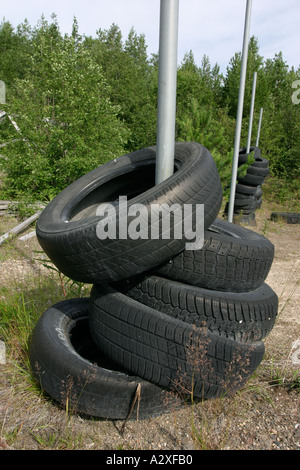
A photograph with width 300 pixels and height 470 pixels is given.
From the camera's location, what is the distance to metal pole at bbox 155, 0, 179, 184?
7.64 feet

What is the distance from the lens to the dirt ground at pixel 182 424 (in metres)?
2.11

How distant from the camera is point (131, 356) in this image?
238 cm

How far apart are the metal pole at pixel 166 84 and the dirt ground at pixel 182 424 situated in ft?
5.22

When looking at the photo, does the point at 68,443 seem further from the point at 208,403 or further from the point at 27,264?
the point at 27,264

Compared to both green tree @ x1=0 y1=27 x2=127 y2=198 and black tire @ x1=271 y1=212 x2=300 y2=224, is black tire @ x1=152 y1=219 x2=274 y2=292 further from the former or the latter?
black tire @ x1=271 y1=212 x2=300 y2=224

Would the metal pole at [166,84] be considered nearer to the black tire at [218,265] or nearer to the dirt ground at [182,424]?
the black tire at [218,265]

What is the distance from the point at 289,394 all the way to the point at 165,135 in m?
1.98

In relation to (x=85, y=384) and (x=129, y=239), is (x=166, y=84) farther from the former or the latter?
(x=85, y=384)

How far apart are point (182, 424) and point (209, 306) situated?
2.45ft
